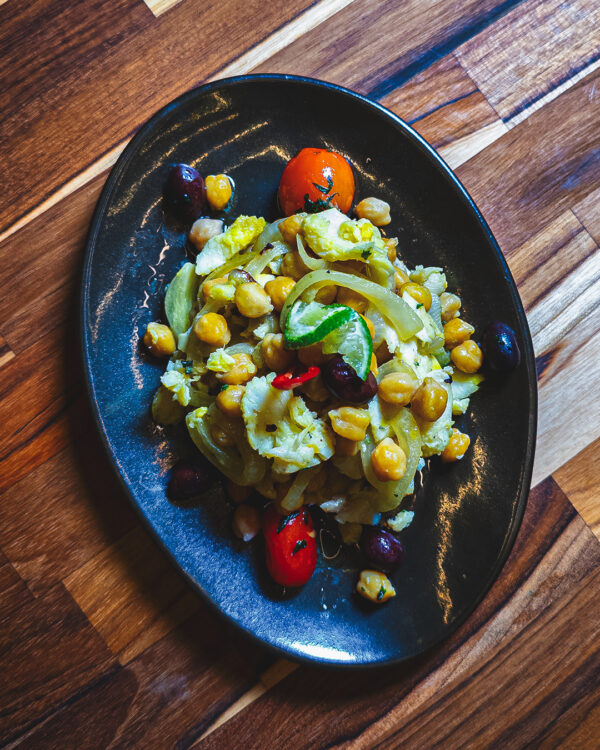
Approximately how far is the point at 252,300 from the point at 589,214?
1.68m

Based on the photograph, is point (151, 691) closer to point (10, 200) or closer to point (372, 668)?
point (372, 668)

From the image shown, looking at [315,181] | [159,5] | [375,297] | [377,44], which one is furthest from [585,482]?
[159,5]

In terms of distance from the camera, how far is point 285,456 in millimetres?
2098

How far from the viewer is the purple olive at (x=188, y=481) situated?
228cm

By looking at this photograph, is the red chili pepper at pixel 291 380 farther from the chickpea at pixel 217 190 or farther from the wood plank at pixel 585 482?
the wood plank at pixel 585 482

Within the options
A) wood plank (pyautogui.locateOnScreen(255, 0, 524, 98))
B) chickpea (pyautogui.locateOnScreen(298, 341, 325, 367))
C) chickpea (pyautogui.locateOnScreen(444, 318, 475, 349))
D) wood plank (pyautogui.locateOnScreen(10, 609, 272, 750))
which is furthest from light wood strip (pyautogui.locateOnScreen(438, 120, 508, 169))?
wood plank (pyautogui.locateOnScreen(10, 609, 272, 750))

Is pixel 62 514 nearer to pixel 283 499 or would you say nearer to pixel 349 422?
pixel 283 499

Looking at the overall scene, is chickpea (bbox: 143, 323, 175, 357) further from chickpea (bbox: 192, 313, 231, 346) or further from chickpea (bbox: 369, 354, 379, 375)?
chickpea (bbox: 369, 354, 379, 375)

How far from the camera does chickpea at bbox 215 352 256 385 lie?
7.14 ft

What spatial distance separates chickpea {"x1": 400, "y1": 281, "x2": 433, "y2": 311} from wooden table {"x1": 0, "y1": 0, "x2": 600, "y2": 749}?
0.58 m

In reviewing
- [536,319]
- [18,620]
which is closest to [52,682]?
[18,620]

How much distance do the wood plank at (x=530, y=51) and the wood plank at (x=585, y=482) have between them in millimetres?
1569

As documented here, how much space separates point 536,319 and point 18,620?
2522mm

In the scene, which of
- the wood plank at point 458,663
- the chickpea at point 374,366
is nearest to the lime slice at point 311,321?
the chickpea at point 374,366
